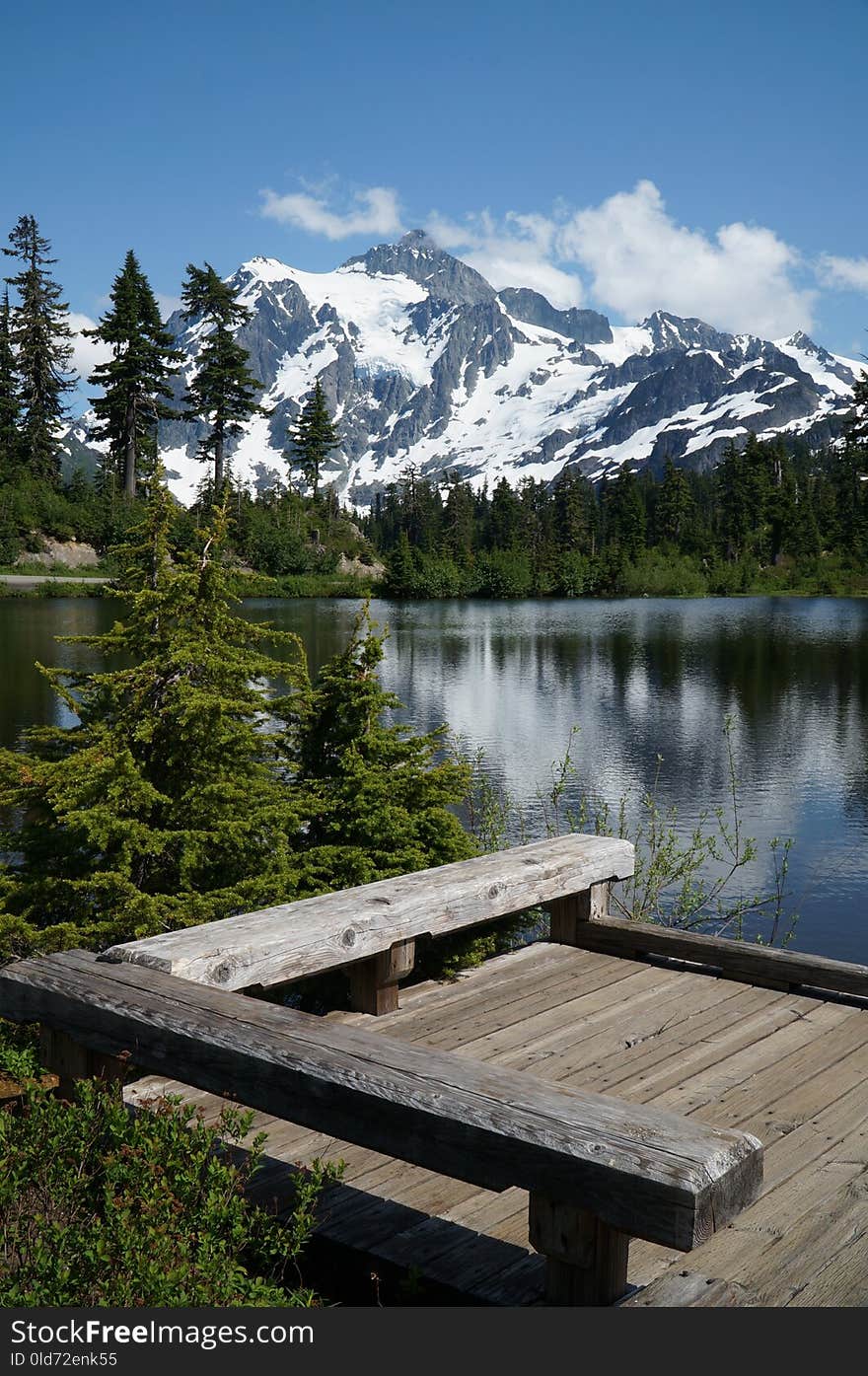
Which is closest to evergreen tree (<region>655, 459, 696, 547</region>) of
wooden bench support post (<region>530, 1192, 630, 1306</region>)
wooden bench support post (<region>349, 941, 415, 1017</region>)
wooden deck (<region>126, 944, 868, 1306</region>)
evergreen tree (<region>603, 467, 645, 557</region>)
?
Result: evergreen tree (<region>603, 467, 645, 557</region>)

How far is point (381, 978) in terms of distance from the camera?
5379 millimetres

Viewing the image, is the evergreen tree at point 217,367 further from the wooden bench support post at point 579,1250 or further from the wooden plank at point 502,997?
the wooden bench support post at point 579,1250

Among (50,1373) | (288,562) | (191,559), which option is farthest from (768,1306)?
(288,562)

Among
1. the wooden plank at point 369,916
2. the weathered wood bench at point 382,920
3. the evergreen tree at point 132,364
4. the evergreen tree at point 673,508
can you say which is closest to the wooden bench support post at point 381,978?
the weathered wood bench at point 382,920

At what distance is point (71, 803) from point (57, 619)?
37.2 m

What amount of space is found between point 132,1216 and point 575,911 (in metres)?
3.65

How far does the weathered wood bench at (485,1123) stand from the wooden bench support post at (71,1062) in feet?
0.90

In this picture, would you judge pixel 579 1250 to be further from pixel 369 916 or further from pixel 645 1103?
pixel 369 916

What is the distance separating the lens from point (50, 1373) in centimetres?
271

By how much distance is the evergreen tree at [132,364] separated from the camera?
2625 inches

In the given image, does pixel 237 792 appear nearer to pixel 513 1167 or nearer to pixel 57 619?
pixel 513 1167

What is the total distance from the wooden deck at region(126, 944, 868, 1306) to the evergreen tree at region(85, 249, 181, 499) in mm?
65806

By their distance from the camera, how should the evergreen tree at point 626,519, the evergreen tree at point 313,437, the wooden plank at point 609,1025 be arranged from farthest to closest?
1. the evergreen tree at point 626,519
2. the evergreen tree at point 313,437
3. the wooden plank at point 609,1025

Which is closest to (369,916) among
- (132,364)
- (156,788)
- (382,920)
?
(382,920)
